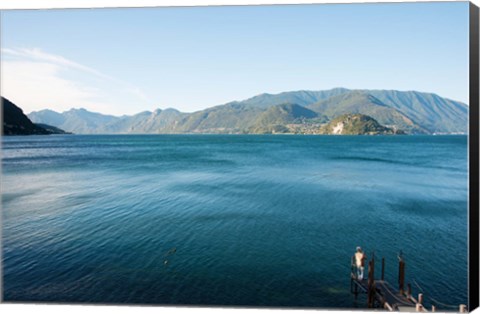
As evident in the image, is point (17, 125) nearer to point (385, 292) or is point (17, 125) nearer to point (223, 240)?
point (223, 240)

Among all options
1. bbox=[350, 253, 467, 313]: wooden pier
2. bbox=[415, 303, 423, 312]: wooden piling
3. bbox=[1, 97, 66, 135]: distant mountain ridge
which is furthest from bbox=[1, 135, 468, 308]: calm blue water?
bbox=[1, 97, 66, 135]: distant mountain ridge

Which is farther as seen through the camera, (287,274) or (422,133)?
(422,133)

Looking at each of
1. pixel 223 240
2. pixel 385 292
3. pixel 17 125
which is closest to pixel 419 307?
pixel 385 292

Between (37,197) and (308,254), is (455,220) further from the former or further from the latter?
(37,197)

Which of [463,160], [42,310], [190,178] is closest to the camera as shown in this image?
[42,310]

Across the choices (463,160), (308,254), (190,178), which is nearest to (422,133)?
(463,160)

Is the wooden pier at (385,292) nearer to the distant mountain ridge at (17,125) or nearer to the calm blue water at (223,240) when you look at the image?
the calm blue water at (223,240)

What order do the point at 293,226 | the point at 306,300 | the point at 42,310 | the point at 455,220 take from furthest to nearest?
1. the point at 455,220
2. the point at 293,226
3. the point at 306,300
4. the point at 42,310

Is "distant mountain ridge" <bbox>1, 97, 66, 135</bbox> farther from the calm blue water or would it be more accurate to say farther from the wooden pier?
the wooden pier
